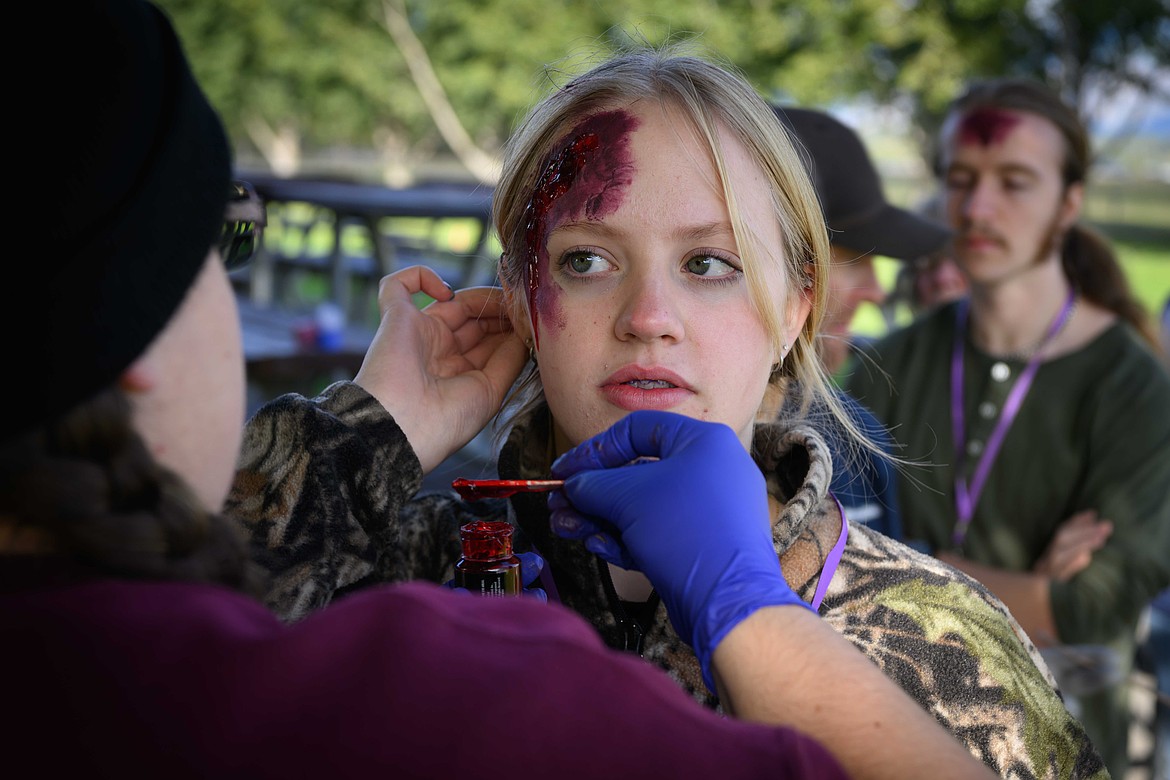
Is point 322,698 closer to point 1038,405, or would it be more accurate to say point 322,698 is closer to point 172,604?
point 172,604

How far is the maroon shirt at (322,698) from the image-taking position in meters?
0.79

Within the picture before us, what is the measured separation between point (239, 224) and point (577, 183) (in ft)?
2.19

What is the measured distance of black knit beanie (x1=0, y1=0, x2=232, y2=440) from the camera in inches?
32.8

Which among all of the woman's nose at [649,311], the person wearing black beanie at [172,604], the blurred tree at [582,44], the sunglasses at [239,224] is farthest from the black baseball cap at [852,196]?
the blurred tree at [582,44]

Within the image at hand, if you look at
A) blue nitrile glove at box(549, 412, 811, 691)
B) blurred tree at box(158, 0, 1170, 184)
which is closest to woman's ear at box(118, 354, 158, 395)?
blue nitrile glove at box(549, 412, 811, 691)

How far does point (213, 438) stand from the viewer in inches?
40.4

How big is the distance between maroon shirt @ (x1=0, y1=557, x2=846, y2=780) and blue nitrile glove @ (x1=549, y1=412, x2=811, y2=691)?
0.31 metres

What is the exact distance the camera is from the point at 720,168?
160 cm

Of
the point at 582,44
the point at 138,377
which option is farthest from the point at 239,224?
the point at 582,44

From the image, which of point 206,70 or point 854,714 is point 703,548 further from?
point 206,70

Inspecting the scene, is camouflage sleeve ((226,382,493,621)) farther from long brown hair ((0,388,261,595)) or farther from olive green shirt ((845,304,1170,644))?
olive green shirt ((845,304,1170,644))

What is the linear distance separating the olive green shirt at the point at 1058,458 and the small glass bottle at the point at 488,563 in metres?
1.97

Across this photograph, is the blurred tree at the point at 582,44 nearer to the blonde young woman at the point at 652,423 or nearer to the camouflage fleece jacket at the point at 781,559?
the blonde young woman at the point at 652,423

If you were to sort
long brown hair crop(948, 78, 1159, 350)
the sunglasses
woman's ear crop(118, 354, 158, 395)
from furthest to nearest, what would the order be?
long brown hair crop(948, 78, 1159, 350) < the sunglasses < woman's ear crop(118, 354, 158, 395)
